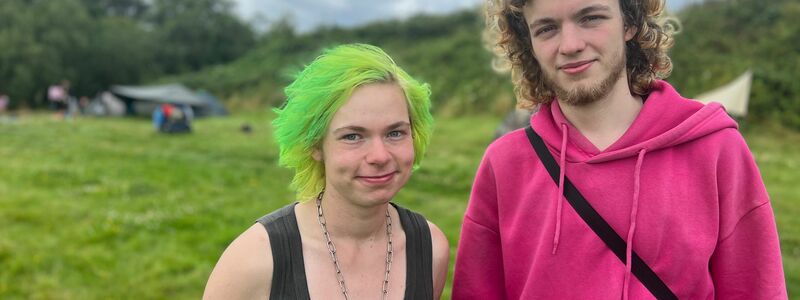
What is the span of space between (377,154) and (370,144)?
0.21ft

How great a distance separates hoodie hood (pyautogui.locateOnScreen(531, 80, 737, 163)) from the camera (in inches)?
88.3

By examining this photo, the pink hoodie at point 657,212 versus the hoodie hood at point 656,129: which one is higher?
the hoodie hood at point 656,129

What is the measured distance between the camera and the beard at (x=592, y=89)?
92.2 inches

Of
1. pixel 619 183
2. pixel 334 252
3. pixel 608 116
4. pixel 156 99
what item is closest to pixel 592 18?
pixel 608 116

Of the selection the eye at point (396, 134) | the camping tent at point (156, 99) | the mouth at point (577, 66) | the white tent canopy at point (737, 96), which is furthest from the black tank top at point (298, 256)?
the camping tent at point (156, 99)

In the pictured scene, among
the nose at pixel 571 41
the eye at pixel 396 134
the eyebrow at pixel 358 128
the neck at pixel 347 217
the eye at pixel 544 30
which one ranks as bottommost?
the neck at pixel 347 217

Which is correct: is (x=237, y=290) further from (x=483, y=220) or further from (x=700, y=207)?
(x=700, y=207)

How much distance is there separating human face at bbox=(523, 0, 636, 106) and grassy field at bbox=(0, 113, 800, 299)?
16.3ft

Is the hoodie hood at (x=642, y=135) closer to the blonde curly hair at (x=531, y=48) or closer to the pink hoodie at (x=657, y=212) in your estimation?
the pink hoodie at (x=657, y=212)

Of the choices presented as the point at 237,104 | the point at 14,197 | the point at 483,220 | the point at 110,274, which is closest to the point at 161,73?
the point at 237,104

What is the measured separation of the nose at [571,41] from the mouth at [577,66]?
0.05 meters

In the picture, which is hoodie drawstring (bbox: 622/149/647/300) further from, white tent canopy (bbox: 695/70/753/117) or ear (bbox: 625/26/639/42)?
white tent canopy (bbox: 695/70/753/117)

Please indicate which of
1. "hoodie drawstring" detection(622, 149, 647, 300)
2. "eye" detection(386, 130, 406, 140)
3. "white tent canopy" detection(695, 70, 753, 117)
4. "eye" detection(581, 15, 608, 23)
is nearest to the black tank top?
"eye" detection(386, 130, 406, 140)

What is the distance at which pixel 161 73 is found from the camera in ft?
162
